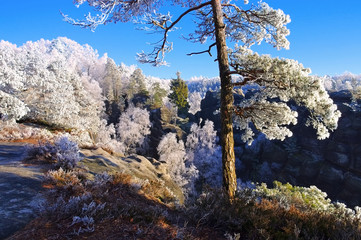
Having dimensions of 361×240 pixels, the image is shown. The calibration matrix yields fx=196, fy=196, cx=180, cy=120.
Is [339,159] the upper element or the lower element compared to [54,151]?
lower

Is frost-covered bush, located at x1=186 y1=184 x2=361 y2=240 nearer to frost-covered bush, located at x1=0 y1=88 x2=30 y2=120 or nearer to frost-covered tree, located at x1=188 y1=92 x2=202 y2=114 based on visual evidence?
frost-covered bush, located at x1=0 y1=88 x2=30 y2=120

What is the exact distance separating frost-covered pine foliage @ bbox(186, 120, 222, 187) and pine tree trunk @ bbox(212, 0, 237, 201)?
35368 millimetres

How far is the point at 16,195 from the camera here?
3867mm

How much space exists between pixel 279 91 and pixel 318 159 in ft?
129

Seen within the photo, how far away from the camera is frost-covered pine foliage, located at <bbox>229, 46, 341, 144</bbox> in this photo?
18.0 feet

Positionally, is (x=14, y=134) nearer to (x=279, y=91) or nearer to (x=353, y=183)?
(x=279, y=91)

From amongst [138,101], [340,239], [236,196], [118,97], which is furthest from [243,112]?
[118,97]

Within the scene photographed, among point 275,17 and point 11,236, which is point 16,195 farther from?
point 275,17

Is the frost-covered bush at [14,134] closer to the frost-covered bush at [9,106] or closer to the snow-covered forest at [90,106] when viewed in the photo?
the snow-covered forest at [90,106]

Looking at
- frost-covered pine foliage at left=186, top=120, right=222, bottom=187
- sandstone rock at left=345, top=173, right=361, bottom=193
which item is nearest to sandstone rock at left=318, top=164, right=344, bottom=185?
sandstone rock at left=345, top=173, right=361, bottom=193

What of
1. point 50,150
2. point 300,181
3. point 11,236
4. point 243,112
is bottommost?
point 300,181

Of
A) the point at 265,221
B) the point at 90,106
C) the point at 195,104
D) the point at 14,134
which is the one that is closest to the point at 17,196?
the point at 265,221

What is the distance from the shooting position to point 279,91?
6152 mm

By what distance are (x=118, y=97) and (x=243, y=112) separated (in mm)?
59014
